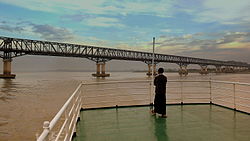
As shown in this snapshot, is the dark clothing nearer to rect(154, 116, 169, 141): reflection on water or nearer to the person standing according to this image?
the person standing

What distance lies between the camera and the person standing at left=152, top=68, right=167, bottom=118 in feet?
18.1

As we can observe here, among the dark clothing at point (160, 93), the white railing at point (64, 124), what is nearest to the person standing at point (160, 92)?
the dark clothing at point (160, 93)

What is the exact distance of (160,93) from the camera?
5617mm

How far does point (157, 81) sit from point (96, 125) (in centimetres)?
208

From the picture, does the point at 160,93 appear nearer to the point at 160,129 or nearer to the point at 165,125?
the point at 165,125

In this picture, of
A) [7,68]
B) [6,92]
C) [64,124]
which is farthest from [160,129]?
[7,68]

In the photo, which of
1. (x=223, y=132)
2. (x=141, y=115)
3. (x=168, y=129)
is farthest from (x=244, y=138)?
(x=141, y=115)

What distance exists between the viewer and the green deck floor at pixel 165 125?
13.6 ft

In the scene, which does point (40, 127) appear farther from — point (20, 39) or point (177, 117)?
point (20, 39)

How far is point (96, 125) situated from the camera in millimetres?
5082

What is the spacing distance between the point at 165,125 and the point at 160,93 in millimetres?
971

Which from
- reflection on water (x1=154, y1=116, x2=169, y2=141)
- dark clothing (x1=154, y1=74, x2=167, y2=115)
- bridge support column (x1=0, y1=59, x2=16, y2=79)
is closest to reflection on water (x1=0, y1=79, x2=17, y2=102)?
dark clothing (x1=154, y1=74, x2=167, y2=115)

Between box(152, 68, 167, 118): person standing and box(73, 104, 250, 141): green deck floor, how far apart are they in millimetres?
285

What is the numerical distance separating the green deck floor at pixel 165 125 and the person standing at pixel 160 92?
0.29 m
